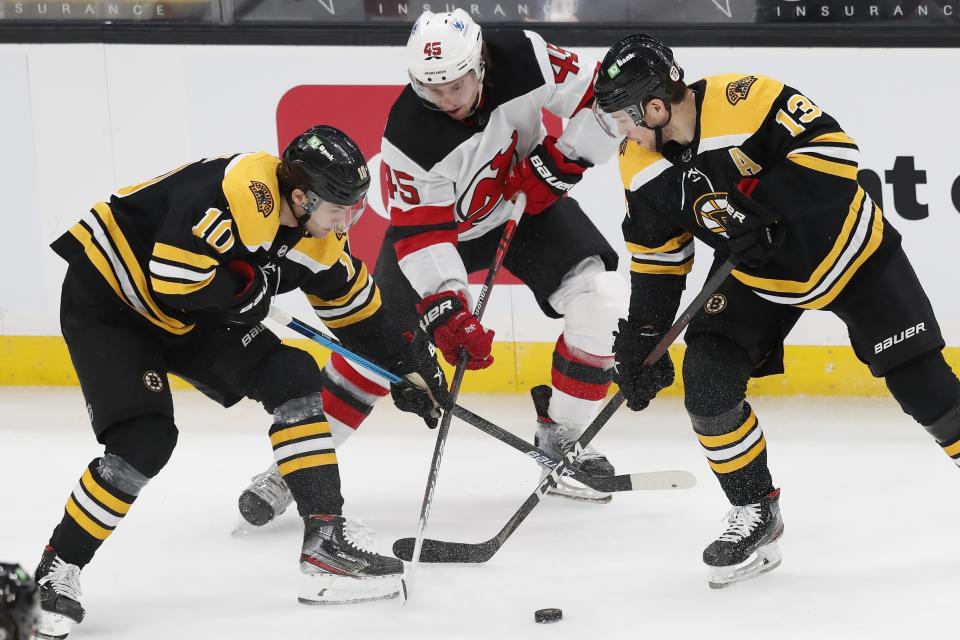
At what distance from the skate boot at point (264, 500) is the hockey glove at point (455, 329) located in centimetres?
61

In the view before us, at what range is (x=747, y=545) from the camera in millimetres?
2840

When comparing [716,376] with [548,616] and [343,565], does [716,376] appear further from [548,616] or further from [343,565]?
[343,565]

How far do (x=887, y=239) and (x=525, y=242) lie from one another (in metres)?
1.11

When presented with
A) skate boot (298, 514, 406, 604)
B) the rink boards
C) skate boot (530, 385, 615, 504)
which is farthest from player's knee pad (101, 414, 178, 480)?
the rink boards

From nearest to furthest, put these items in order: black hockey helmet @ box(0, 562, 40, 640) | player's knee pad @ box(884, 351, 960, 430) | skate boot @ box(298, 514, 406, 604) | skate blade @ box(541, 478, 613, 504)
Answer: black hockey helmet @ box(0, 562, 40, 640) < player's knee pad @ box(884, 351, 960, 430) < skate boot @ box(298, 514, 406, 604) < skate blade @ box(541, 478, 613, 504)

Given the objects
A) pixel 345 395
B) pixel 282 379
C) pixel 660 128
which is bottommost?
pixel 345 395

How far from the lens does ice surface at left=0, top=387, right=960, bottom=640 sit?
272cm

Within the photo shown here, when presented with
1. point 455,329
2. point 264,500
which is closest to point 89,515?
point 264,500

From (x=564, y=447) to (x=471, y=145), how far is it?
875mm

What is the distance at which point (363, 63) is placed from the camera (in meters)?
4.36

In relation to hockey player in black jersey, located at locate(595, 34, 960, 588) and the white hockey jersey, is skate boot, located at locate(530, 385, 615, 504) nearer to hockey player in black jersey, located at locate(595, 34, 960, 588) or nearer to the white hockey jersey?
the white hockey jersey

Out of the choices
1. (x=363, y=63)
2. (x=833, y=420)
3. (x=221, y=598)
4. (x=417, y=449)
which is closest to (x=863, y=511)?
(x=833, y=420)

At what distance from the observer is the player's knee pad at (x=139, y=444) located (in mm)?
2670

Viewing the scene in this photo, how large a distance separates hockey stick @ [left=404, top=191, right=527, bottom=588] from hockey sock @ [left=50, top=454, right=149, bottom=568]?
0.67 meters
